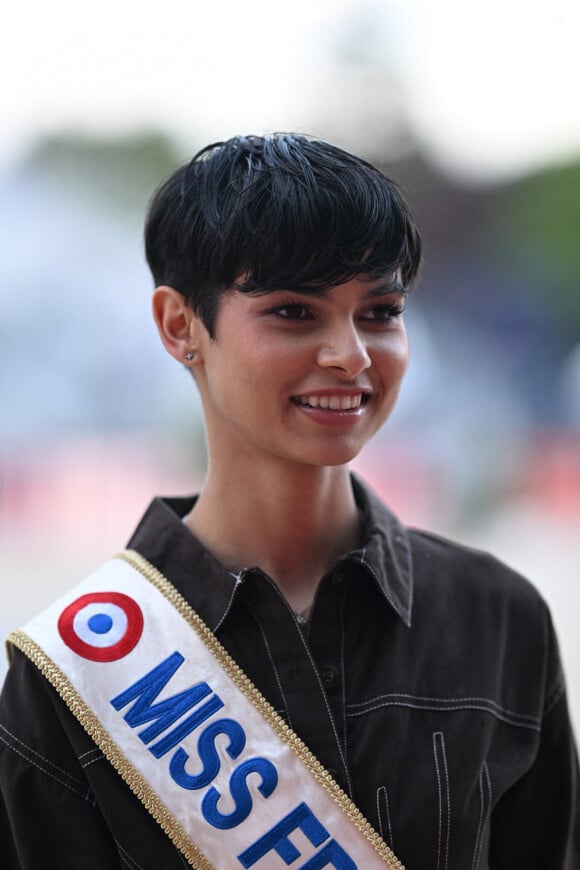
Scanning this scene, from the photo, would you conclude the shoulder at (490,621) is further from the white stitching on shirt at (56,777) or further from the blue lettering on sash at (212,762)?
the white stitching on shirt at (56,777)

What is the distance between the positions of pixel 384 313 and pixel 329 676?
0.45 meters

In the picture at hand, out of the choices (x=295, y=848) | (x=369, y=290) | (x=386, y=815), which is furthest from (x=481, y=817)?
(x=369, y=290)

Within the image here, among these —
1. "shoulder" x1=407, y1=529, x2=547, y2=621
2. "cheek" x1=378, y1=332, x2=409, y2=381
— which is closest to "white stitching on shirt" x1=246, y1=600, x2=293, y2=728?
"shoulder" x1=407, y1=529, x2=547, y2=621

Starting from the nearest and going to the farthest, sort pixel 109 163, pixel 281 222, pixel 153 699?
pixel 281 222 → pixel 153 699 → pixel 109 163

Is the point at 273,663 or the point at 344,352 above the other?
the point at 344,352

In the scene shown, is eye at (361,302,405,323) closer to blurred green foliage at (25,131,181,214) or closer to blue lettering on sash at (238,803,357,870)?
blue lettering on sash at (238,803,357,870)

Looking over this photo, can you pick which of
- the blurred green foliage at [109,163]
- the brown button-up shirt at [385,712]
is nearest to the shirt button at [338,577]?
the brown button-up shirt at [385,712]

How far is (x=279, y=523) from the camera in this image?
1.47 metres

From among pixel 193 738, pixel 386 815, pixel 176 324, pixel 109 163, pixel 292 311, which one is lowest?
pixel 386 815

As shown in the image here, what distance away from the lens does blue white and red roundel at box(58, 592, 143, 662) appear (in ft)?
4.56

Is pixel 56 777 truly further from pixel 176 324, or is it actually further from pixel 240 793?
pixel 176 324

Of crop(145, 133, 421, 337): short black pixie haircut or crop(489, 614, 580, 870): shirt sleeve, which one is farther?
crop(489, 614, 580, 870): shirt sleeve

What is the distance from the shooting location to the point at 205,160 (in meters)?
1.43

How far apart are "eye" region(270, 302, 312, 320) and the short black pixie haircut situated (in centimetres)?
3
